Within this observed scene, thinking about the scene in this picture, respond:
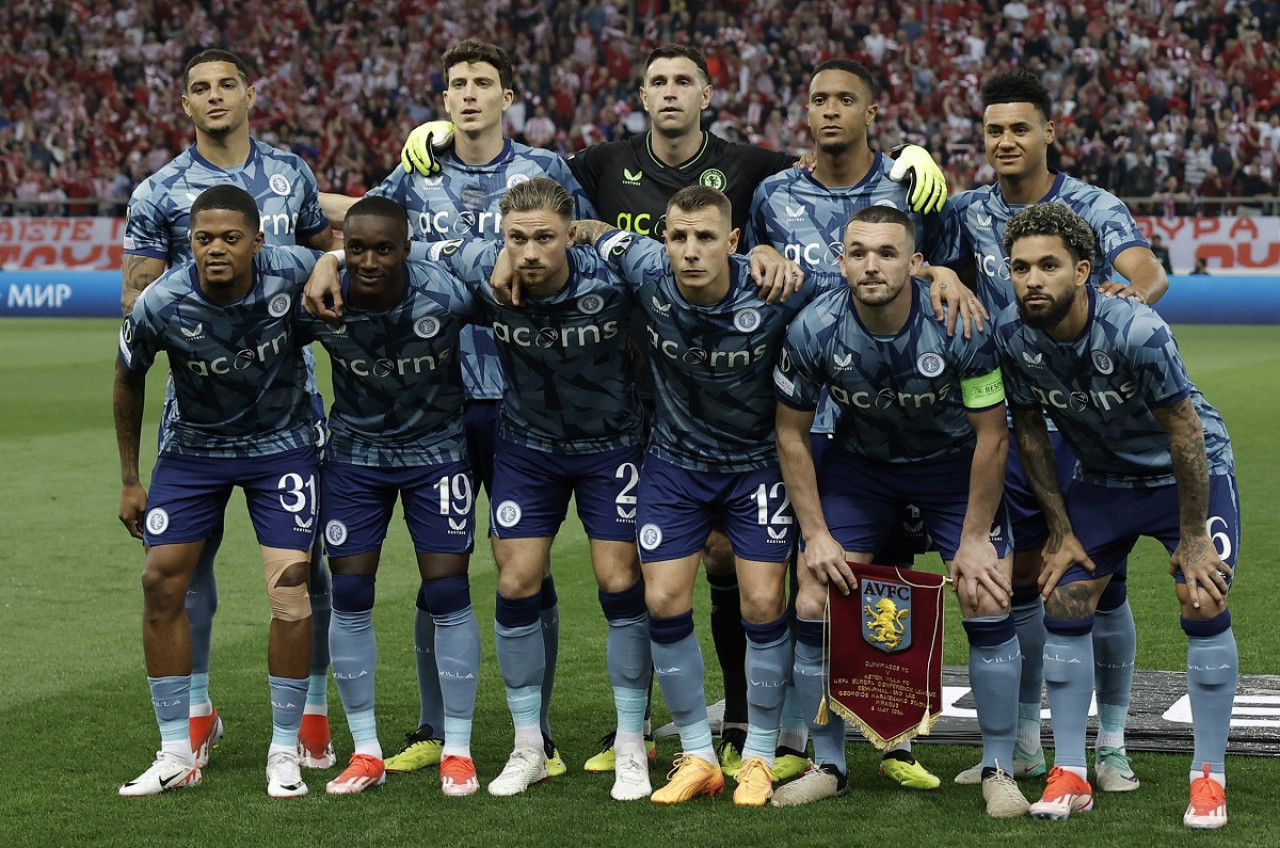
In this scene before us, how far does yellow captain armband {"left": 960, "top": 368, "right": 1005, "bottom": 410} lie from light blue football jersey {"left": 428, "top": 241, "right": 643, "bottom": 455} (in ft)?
3.86

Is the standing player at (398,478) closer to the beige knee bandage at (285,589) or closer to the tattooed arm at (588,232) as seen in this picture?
the beige knee bandage at (285,589)

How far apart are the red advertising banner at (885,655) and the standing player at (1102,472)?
38 centimetres

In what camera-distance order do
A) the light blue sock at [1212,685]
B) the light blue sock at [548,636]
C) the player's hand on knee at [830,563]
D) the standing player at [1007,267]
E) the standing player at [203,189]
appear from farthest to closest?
the standing player at [203,189] < the light blue sock at [548,636] < the standing player at [1007,267] < the player's hand on knee at [830,563] < the light blue sock at [1212,685]

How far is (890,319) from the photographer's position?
5.06m

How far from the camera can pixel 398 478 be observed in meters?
5.46

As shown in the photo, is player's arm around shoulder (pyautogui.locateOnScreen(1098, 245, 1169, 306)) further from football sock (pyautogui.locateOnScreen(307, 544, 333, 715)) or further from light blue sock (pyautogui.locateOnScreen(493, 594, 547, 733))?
football sock (pyautogui.locateOnScreen(307, 544, 333, 715))

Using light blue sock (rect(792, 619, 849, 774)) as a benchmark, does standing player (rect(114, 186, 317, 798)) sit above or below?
above

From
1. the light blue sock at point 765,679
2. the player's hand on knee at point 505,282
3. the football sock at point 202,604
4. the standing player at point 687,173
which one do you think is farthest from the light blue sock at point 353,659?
the light blue sock at point 765,679

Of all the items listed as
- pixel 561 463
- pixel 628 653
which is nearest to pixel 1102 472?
pixel 628 653

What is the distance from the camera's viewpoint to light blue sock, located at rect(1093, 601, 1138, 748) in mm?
5461

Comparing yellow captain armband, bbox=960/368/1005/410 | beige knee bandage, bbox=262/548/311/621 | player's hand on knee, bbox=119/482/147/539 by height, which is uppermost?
yellow captain armband, bbox=960/368/1005/410

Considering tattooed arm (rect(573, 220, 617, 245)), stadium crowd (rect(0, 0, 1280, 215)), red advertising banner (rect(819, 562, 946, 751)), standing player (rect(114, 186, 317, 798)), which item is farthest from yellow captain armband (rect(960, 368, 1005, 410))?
stadium crowd (rect(0, 0, 1280, 215))

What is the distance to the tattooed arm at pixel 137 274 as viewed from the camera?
589 centimetres

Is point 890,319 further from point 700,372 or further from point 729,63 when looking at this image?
point 729,63
